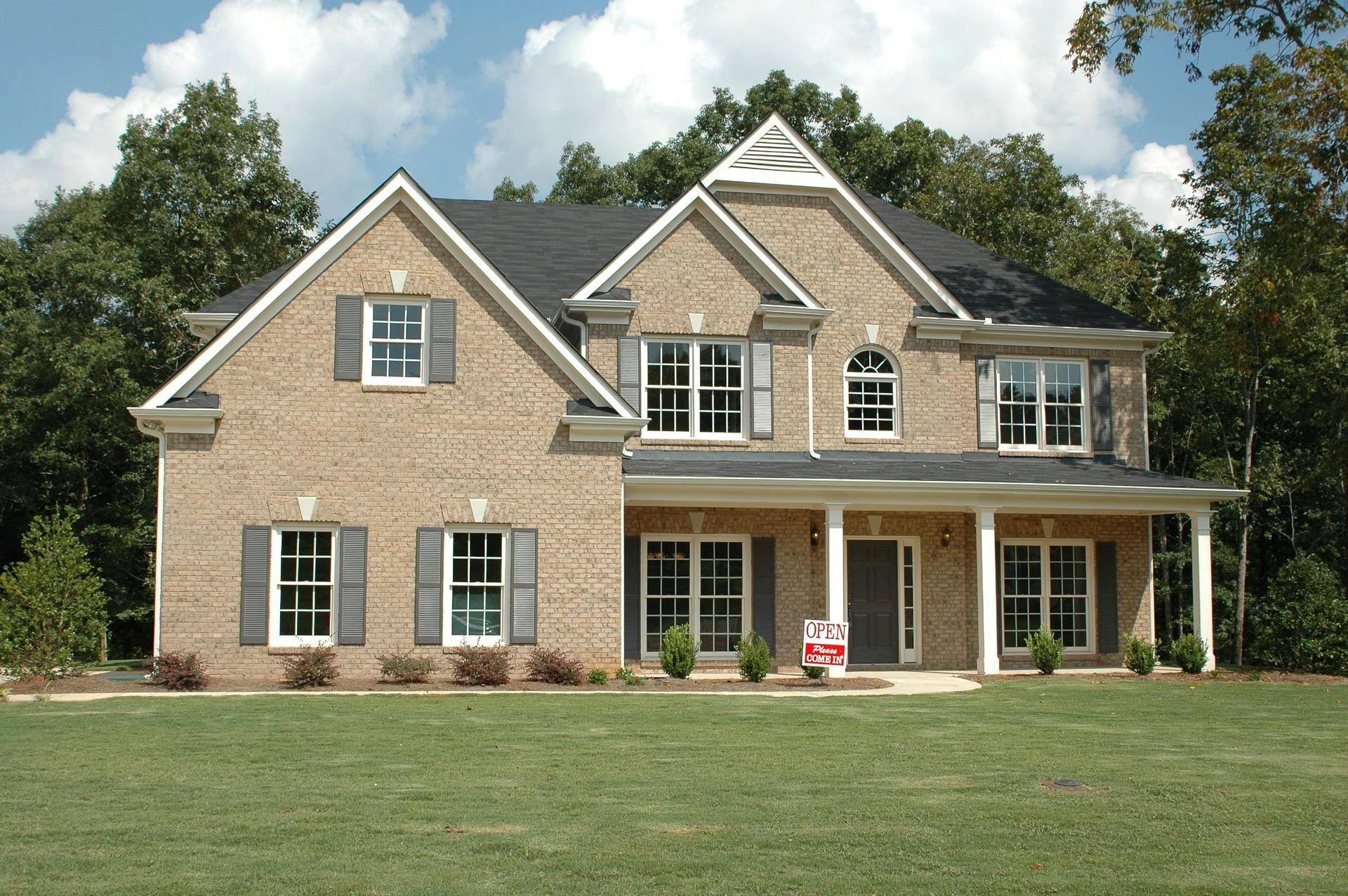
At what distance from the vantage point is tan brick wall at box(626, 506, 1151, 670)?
862 inches

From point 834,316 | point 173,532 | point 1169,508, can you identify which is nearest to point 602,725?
point 173,532

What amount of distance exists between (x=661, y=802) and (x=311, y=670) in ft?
32.6

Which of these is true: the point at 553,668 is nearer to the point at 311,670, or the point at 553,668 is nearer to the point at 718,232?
the point at 311,670

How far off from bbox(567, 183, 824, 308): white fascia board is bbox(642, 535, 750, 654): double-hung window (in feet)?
14.8

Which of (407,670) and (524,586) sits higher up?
(524,586)

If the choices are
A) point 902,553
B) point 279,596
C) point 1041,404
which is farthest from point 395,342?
point 1041,404

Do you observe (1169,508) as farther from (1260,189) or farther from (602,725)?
(602,725)

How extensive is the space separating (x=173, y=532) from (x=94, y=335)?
1780 centimetres

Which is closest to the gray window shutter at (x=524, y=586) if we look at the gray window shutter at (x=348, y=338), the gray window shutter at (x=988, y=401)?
the gray window shutter at (x=348, y=338)

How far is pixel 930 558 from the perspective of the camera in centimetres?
2297

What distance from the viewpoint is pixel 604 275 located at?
21484 mm

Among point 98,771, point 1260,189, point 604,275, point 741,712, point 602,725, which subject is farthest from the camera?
point 1260,189

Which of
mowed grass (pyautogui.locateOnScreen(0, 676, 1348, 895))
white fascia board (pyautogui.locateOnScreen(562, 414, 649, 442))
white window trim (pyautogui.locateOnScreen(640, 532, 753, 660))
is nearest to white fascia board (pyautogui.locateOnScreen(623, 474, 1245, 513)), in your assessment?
white fascia board (pyautogui.locateOnScreen(562, 414, 649, 442))

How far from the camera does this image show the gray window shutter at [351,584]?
18.3 m
